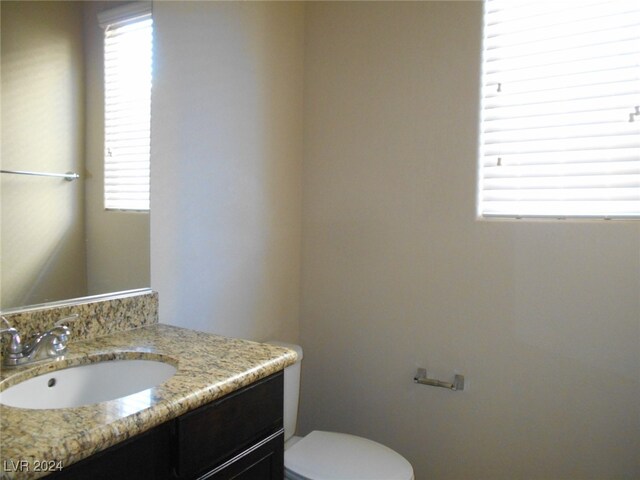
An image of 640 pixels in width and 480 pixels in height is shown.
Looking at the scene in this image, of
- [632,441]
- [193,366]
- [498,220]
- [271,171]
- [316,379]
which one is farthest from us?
[316,379]

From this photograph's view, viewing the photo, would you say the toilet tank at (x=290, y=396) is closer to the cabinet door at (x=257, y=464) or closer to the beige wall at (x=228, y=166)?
the beige wall at (x=228, y=166)

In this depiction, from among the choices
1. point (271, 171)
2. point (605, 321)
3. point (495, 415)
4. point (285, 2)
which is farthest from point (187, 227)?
point (605, 321)

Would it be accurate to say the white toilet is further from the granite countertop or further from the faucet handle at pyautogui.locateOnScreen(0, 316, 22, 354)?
the faucet handle at pyautogui.locateOnScreen(0, 316, 22, 354)

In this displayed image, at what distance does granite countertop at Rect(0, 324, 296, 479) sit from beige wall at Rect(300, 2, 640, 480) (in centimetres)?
93

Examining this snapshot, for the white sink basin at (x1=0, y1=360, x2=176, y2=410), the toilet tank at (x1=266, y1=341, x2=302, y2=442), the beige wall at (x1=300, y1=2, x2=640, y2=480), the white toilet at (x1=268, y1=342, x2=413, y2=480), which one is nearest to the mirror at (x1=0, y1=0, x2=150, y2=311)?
the white sink basin at (x1=0, y1=360, x2=176, y2=410)

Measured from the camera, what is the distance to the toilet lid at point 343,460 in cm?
152

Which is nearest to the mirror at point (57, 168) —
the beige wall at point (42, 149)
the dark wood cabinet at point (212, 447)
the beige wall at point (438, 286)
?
the beige wall at point (42, 149)

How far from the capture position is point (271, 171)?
6.61 feet

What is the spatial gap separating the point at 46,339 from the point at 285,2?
1.71 metres

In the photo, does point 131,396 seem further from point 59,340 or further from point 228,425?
point 59,340

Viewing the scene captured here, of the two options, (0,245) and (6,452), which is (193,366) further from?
(0,245)

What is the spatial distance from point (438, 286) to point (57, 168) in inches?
56.7

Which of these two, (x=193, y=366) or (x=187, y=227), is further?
(x=187, y=227)

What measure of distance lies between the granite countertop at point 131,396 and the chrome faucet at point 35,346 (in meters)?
0.03
